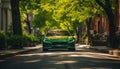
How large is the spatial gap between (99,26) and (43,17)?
50.0 feet

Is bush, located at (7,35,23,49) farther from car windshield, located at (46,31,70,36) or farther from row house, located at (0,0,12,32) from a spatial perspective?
row house, located at (0,0,12,32)

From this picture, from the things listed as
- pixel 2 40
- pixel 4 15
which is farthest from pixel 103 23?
pixel 2 40

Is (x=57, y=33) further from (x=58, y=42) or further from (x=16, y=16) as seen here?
(x=58, y=42)

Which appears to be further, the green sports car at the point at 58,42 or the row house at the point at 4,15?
the row house at the point at 4,15

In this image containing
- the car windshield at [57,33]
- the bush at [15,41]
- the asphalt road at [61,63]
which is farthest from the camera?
the car windshield at [57,33]

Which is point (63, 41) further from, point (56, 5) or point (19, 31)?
point (56, 5)

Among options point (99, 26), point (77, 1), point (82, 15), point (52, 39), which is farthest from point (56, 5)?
point (99, 26)

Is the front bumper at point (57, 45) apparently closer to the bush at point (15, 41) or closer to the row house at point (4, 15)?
the bush at point (15, 41)

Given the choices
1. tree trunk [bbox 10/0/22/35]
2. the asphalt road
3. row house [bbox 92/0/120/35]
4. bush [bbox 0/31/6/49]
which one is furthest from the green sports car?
row house [bbox 92/0/120/35]

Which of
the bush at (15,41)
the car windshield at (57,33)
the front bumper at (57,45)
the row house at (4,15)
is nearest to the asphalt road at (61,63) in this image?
the front bumper at (57,45)

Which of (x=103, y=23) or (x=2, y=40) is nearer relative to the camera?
(x=2, y=40)

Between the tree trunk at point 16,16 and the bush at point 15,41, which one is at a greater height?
the tree trunk at point 16,16

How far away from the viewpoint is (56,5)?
4547cm

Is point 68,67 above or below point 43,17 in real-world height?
below
